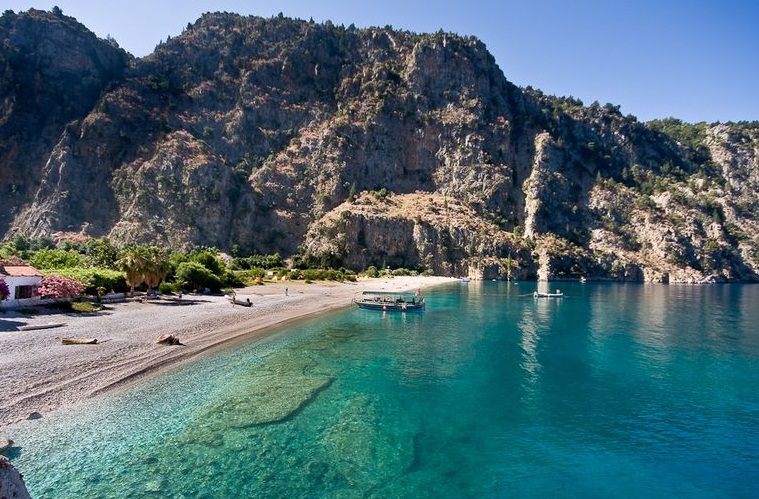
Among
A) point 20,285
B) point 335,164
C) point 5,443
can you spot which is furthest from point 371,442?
point 335,164

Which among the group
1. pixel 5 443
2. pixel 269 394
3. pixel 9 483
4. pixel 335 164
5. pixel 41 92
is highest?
pixel 41 92

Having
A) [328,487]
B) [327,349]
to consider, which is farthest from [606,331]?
[328,487]

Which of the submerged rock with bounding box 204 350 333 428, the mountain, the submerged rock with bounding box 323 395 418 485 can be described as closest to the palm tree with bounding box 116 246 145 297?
the submerged rock with bounding box 204 350 333 428

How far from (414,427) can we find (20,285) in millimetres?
42094

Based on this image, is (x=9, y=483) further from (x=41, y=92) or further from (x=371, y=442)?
(x=41, y=92)

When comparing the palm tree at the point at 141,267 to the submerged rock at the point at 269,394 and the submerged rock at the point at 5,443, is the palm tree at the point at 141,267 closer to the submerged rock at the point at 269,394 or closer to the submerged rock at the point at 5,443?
the submerged rock at the point at 269,394

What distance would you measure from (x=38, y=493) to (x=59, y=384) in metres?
11.4

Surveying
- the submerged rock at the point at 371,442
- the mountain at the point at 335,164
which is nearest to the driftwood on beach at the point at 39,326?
the submerged rock at the point at 371,442

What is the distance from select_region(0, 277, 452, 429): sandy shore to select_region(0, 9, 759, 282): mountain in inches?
3168

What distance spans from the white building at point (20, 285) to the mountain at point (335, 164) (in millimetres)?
89733

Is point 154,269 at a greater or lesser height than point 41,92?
lesser

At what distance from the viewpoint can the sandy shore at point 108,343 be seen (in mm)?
23703

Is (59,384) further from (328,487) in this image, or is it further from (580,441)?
(580,441)

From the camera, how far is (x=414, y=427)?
72.1ft
